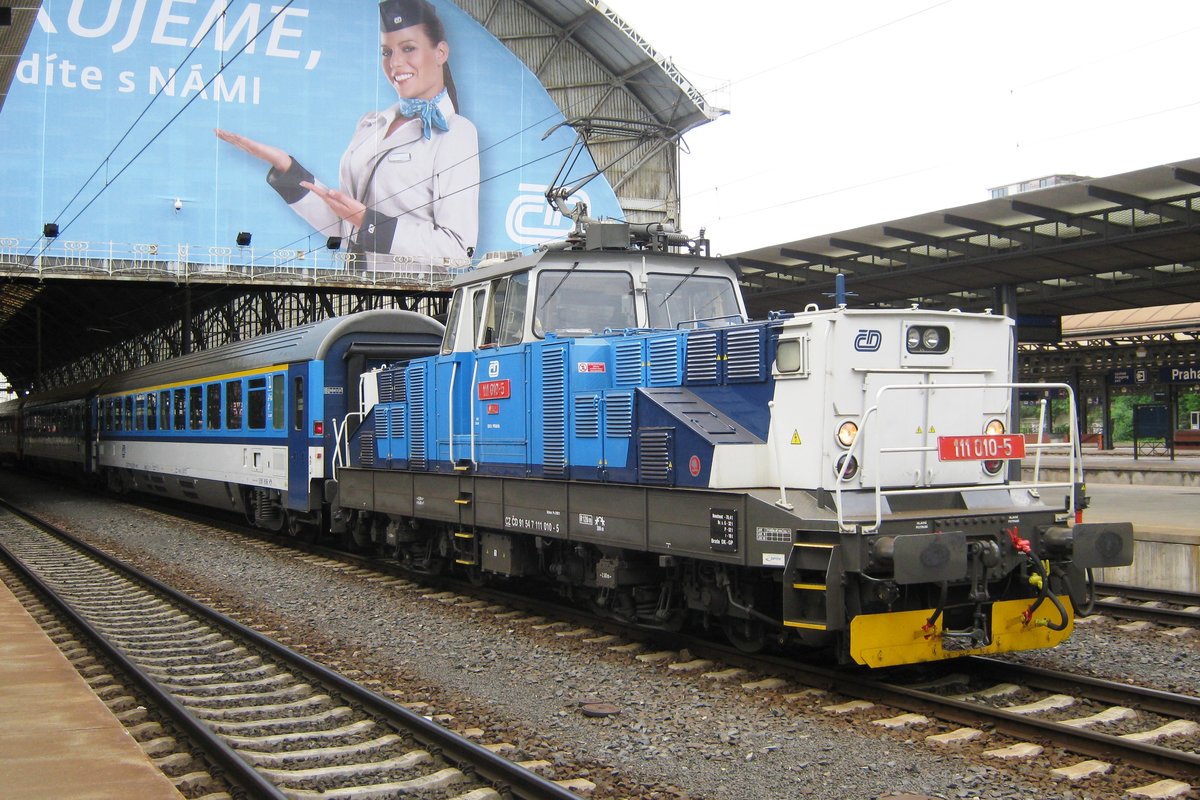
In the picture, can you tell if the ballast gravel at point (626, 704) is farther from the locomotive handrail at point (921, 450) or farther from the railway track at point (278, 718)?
the locomotive handrail at point (921, 450)

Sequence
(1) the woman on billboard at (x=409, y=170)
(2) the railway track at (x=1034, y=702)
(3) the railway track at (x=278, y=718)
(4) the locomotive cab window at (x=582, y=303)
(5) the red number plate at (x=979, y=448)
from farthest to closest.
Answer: (1) the woman on billboard at (x=409, y=170), (4) the locomotive cab window at (x=582, y=303), (5) the red number plate at (x=979, y=448), (2) the railway track at (x=1034, y=702), (3) the railway track at (x=278, y=718)

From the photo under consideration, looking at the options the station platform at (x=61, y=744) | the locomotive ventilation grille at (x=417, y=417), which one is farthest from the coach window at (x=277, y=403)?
the station platform at (x=61, y=744)

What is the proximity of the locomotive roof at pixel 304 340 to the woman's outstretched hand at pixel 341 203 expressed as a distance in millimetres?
15682

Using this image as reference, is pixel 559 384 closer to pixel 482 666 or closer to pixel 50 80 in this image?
pixel 482 666

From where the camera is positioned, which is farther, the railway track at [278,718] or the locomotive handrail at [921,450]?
the locomotive handrail at [921,450]

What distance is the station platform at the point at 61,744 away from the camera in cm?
482

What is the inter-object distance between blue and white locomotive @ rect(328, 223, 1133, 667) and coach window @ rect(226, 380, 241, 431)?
8.68m

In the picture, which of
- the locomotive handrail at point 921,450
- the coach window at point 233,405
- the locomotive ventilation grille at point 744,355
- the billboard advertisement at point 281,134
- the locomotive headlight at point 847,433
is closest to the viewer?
the locomotive handrail at point 921,450

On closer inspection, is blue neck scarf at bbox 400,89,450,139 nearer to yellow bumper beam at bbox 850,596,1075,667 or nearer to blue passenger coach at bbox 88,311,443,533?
blue passenger coach at bbox 88,311,443,533

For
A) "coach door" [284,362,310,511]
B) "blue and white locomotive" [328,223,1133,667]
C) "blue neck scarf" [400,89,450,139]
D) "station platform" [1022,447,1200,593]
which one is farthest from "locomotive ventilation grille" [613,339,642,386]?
"blue neck scarf" [400,89,450,139]

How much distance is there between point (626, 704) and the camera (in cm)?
680

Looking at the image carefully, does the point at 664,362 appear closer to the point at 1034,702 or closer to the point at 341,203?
the point at 1034,702

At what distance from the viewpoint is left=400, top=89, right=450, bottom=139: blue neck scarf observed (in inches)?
1433

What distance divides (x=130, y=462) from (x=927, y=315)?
71.3 ft
